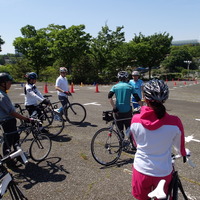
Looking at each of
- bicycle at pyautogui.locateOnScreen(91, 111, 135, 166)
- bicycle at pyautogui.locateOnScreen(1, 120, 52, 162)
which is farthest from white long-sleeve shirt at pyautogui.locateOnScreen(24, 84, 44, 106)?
bicycle at pyautogui.locateOnScreen(91, 111, 135, 166)

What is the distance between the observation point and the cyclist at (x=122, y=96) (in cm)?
473

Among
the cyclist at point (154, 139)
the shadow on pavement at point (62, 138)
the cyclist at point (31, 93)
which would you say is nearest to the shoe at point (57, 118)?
the shadow on pavement at point (62, 138)

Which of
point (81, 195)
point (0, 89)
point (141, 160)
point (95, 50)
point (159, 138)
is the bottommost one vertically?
point (81, 195)

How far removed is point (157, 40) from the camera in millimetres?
45500

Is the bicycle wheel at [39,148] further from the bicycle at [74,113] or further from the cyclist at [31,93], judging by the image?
the bicycle at [74,113]

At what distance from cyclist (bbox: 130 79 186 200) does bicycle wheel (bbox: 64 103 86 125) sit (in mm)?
5606

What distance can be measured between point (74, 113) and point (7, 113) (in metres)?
3.85

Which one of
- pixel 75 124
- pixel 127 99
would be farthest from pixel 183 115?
pixel 127 99

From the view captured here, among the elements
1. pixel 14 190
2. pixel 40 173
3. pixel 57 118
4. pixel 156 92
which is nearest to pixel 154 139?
pixel 156 92

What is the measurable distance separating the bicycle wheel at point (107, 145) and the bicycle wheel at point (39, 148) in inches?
46.6

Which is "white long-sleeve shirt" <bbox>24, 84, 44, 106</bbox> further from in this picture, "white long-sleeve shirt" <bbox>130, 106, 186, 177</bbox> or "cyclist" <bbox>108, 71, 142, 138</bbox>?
"white long-sleeve shirt" <bbox>130, 106, 186, 177</bbox>

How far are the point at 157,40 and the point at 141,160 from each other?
47.2m

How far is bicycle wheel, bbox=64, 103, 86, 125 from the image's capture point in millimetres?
7621

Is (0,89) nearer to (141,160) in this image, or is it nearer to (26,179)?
(26,179)
